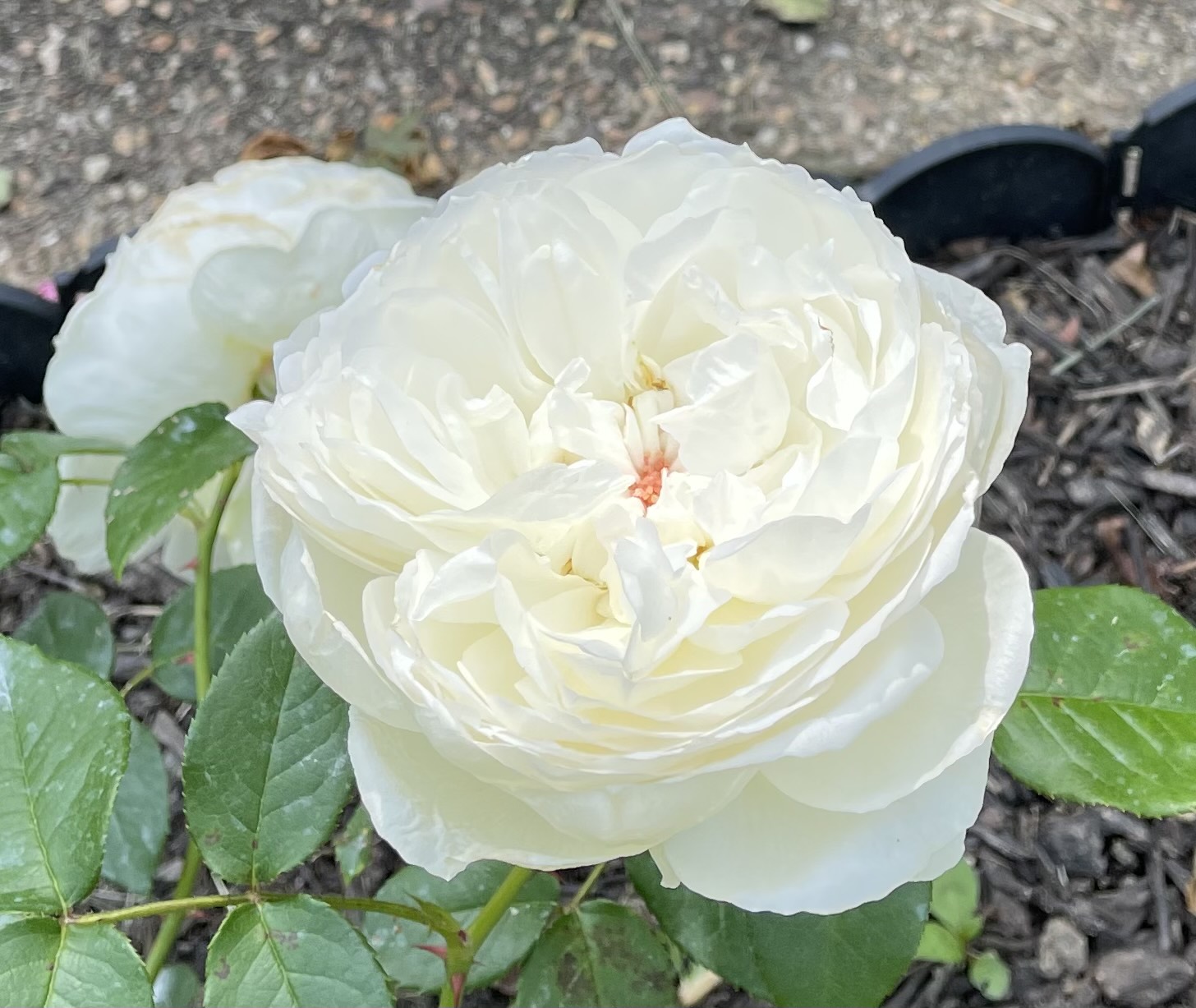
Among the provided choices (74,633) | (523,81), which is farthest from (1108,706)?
(523,81)

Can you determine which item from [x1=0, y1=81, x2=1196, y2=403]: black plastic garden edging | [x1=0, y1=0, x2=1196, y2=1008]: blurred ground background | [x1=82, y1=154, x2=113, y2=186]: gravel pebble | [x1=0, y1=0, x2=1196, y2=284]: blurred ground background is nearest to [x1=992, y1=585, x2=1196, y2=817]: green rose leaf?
[x1=0, y1=0, x2=1196, y2=1008]: blurred ground background

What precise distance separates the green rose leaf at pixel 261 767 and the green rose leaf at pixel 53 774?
0.04 m

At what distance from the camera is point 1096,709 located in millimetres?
560

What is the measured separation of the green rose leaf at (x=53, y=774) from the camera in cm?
50

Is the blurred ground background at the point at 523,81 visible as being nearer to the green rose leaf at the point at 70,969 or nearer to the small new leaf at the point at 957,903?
the small new leaf at the point at 957,903

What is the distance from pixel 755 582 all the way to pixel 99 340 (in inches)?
15.7

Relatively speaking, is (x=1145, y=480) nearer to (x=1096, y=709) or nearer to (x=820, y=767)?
(x=1096, y=709)

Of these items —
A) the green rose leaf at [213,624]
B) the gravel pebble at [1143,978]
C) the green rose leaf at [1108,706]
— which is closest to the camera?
the green rose leaf at [1108,706]

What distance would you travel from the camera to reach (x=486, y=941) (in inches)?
28.0

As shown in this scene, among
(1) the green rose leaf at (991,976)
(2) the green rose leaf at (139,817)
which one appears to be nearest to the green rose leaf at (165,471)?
(2) the green rose leaf at (139,817)

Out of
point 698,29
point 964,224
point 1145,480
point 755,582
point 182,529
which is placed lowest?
point 1145,480

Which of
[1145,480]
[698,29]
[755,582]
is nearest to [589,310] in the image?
[755,582]

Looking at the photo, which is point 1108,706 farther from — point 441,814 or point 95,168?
point 95,168

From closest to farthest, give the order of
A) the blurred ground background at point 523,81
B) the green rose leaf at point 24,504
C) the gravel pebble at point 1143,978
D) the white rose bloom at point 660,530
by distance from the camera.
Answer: the white rose bloom at point 660,530
the green rose leaf at point 24,504
the gravel pebble at point 1143,978
the blurred ground background at point 523,81
